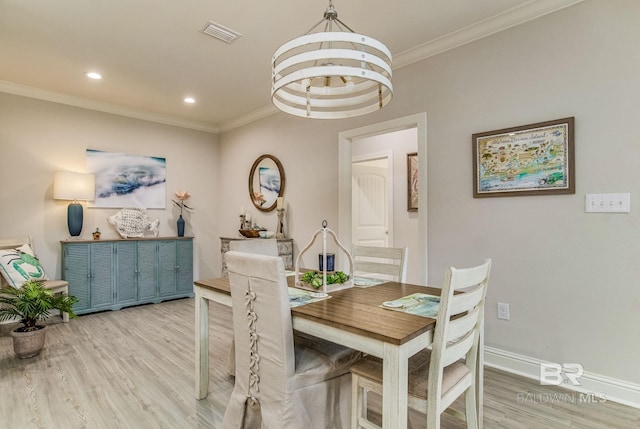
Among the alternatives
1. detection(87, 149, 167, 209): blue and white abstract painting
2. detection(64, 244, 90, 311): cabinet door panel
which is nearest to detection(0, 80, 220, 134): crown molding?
detection(87, 149, 167, 209): blue and white abstract painting

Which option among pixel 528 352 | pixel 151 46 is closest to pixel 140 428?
pixel 528 352

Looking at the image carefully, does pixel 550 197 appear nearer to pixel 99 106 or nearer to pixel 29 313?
pixel 29 313

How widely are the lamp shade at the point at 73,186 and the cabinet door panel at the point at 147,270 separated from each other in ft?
2.83

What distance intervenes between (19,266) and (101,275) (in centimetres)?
82

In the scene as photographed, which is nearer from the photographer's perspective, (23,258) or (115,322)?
(23,258)

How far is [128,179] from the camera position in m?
4.60

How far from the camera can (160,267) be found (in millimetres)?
4555

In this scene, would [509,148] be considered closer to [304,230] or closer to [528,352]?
[528,352]

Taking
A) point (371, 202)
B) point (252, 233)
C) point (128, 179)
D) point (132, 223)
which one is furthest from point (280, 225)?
point (128, 179)

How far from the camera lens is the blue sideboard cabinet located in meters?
3.90

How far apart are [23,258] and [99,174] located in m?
1.36

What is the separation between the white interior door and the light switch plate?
268 cm

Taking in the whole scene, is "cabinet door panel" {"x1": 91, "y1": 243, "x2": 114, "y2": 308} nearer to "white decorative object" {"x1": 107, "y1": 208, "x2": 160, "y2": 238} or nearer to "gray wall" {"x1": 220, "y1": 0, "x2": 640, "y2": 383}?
"white decorative object" {"x1": 107, "y1": 208, "x2": 160, "y2": 238}

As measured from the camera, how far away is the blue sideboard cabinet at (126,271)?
12.8 ft
